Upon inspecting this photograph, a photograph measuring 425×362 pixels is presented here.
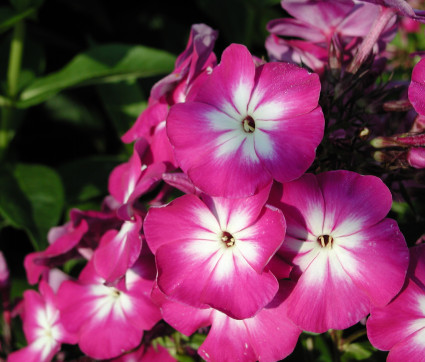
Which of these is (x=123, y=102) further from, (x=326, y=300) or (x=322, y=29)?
(x=326, y=300)

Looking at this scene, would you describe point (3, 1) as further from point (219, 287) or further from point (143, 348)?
point (219, 287)

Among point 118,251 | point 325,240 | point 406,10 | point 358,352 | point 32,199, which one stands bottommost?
point 32,199

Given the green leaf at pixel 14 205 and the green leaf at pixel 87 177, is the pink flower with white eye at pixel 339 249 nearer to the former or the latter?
the green leaf at pixel 14 205

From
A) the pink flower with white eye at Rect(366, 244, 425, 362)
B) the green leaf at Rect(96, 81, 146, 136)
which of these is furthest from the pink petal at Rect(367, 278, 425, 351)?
the green leaf at Rect(96, 81, 146, 136)

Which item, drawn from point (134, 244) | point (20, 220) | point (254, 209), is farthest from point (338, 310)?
point (20, 220)

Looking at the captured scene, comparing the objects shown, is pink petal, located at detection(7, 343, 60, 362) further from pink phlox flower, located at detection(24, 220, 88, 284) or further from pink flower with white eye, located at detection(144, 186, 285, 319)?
pink flower with white eye, located at detection(144, 186, 285, 319)

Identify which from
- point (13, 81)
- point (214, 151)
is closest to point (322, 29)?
point (214, 151)
